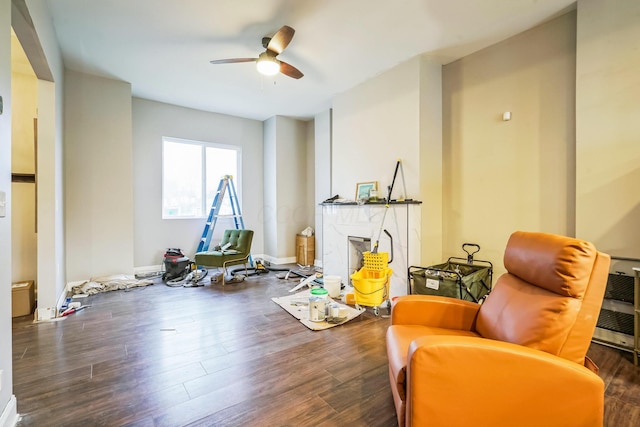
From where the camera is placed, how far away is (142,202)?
5.17m

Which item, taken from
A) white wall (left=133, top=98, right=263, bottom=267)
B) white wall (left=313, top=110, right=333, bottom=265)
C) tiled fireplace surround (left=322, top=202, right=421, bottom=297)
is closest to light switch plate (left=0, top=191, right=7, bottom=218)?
tiled fireplace surround (left=322, top=202, right=421, bottom=297)

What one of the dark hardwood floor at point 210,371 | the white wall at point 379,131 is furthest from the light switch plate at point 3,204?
the white wall at point 379,131

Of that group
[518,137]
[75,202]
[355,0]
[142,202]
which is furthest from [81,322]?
[518,137]

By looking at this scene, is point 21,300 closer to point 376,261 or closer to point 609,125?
point 376,261

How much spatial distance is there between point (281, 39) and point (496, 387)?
3.22 m

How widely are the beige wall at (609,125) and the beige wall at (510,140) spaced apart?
0.21m

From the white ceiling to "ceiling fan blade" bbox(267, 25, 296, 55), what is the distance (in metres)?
0.21

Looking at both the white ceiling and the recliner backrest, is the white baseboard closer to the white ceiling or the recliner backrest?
the recliner backrest

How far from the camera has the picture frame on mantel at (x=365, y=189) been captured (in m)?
4.14

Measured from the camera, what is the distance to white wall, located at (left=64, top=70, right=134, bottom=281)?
415 cm

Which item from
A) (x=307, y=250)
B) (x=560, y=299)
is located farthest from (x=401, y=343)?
(x=307, y=250)

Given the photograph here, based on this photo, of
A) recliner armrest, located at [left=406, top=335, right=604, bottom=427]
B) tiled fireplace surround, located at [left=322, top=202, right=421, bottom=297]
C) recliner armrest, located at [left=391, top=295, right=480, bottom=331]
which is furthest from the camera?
tiled fireplace surround, located at [left=322, top=202, right=421, bottom=297]

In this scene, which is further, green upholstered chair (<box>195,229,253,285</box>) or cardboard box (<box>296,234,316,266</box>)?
cardboard box (<box>296,234,316,266</box>)

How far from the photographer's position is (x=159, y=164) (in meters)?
5.31
